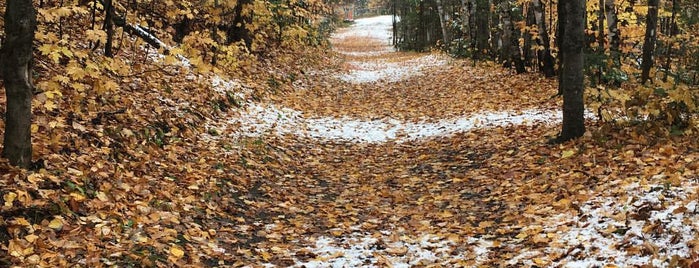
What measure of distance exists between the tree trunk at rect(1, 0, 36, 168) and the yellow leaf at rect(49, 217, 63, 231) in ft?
2.95

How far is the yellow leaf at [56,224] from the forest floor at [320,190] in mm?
19

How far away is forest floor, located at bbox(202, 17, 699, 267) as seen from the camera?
5129mm

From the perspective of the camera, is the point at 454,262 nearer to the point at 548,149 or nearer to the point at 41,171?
the point at 548,149

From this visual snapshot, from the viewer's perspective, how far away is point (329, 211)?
7230 mm

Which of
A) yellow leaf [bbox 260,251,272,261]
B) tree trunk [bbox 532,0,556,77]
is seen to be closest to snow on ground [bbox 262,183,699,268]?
yellow leaf [bbox 260,251,272,261]

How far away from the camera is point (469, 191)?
7.66 metres

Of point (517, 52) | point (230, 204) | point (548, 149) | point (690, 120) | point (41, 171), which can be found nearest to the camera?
point (41, 171)

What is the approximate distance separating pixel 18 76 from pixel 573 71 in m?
7.88

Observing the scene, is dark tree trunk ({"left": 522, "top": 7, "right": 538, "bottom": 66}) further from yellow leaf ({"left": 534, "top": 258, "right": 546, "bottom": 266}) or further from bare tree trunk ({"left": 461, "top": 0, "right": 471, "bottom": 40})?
yellow leaf ({"left": 534, "top": 258, "right": 546, "bottom": 266})

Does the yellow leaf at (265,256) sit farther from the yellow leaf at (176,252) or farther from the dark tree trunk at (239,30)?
the dark tree trunk at (239,30)

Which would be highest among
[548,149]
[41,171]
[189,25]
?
[189,25]

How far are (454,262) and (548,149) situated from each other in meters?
3.92

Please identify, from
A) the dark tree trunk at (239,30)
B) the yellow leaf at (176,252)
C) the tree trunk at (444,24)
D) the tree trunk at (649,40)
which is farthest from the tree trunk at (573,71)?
the tree trunk at (444,24)

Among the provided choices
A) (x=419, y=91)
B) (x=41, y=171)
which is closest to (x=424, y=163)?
(x=41, y=171)
